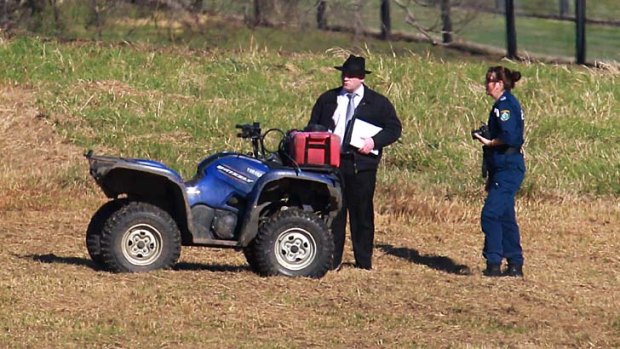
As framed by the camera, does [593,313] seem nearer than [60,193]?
Result: Yes

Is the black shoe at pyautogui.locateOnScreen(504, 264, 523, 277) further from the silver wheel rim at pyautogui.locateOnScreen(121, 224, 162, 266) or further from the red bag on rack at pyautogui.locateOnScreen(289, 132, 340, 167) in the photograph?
the silver wheel rim at pyautogui.locateOnScreen(121, 224, 162, 266)

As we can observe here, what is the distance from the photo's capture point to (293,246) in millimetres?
10625

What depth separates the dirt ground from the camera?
890cm

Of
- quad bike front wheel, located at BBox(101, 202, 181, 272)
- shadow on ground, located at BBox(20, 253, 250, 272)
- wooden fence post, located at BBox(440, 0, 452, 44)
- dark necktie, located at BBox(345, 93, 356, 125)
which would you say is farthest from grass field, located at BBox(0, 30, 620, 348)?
wooden fence post, located at BBox(440, 0, 452, 44)

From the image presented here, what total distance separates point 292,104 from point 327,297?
9.83 metres

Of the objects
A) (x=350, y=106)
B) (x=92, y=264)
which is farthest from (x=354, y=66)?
(x=92, y=264)

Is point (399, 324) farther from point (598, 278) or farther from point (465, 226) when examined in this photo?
point (465, 226)

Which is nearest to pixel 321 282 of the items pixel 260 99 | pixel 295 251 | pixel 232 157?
pixel 295 251

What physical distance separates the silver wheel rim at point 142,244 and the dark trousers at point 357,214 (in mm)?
1480

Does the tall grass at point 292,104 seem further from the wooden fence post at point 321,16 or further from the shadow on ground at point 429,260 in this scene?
the wooden fence post at point 321,16

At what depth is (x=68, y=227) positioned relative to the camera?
13.4m

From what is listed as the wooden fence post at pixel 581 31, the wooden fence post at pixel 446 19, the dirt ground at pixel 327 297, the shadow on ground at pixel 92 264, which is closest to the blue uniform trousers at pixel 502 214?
the dirt ground at pixel 327 297

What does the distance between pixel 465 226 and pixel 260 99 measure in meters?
6.11

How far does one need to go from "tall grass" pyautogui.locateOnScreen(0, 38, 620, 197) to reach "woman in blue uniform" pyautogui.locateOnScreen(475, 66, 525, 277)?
424cm
